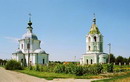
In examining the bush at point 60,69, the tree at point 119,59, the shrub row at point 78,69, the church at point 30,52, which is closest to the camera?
the shrub row at point 78,69

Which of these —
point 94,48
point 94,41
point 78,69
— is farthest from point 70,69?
point 94,41

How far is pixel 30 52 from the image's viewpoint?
2406 inches

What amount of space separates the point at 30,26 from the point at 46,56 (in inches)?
471

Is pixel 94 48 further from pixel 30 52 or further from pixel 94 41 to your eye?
pixel 30 52

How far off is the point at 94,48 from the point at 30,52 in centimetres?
2027

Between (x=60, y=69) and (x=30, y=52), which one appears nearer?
(x=60, y=69)

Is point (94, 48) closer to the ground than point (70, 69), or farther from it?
farther from it

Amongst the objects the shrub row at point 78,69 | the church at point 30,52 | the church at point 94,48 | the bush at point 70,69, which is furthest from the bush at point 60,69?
the church at point 94,48

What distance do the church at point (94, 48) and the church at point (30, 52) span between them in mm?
13183

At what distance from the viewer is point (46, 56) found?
61.7m

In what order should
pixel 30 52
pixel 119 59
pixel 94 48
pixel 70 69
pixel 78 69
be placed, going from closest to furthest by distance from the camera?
pixel 78 69, pixel 70 69, pixel 30 52, pixel 94 48, pixel 119 59

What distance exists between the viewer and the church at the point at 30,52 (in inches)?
2355

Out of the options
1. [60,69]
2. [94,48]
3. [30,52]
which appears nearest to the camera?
[60,69]

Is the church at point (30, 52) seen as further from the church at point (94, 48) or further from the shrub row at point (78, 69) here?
the shrub row at point (78, 69)
